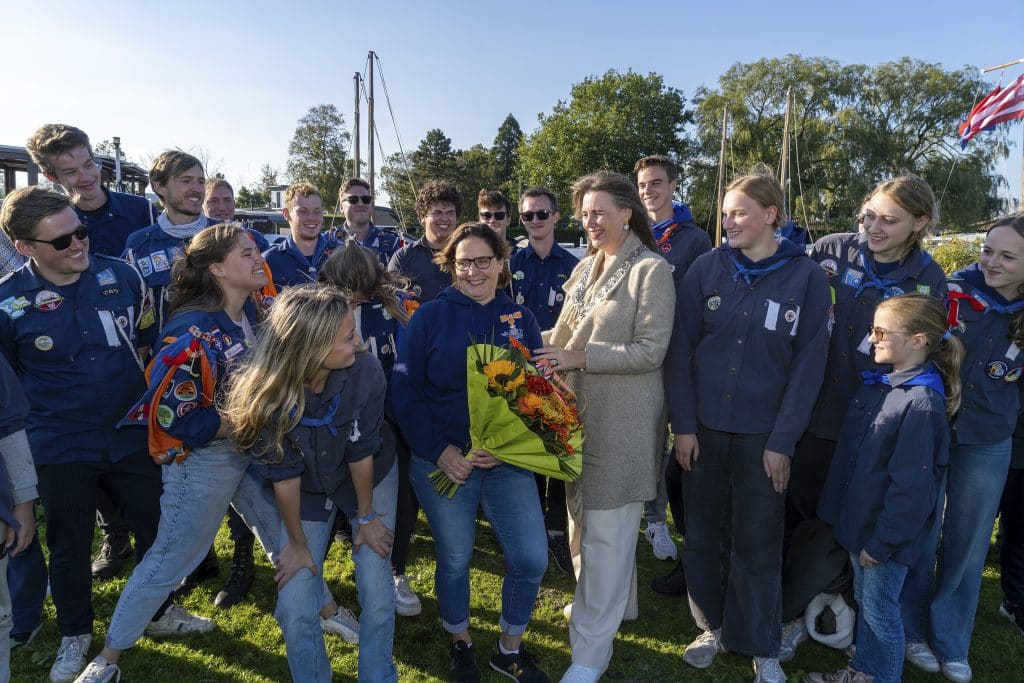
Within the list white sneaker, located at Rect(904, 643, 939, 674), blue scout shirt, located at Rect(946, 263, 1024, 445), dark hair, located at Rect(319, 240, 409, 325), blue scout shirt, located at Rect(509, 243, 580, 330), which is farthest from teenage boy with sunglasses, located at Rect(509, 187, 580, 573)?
blue scout shirt, located at Rect(946, 263, 1024, 445)

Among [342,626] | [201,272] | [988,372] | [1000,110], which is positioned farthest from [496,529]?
[1000,110]

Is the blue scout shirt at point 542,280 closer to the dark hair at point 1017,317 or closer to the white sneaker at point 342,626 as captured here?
the white sneaker at point 342,626

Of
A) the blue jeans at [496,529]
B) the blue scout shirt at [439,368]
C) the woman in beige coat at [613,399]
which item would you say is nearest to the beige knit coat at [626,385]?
the woman in beige coat at [613,399]

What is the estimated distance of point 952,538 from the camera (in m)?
3.51

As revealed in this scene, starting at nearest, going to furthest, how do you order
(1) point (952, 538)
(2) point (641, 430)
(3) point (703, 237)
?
(2) point (641, 430)
(1) point (952, 538)
(3) point (703, 237)

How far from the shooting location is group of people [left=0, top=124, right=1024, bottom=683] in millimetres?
2861

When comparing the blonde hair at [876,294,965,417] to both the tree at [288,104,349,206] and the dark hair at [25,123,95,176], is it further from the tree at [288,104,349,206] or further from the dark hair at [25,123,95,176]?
the tree at [288,104,349,206]

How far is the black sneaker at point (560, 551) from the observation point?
15.2 feet

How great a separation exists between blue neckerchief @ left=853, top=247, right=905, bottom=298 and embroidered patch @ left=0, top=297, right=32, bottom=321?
449cm

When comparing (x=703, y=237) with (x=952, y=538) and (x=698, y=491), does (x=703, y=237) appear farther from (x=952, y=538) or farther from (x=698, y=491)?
(x=952, y=538)

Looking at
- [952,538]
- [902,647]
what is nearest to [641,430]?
[902,647]

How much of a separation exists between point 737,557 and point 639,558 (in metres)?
1.71

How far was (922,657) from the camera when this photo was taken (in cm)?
354

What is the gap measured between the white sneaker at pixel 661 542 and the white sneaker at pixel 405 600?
1952 millimetres
